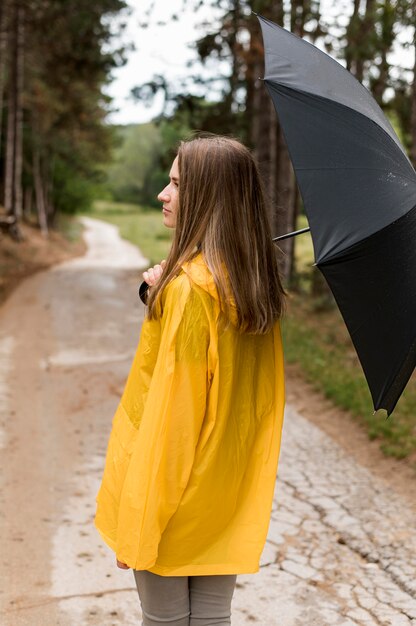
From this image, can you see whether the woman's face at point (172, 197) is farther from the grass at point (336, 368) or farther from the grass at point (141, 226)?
the grass at point (141, 226)

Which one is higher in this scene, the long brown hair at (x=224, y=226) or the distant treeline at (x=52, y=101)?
the long brown hair at (x=224, y=226)

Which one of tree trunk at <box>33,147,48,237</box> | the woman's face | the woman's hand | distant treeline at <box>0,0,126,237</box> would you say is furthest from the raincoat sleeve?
tree trunk at <box>33,147,48,237</box>

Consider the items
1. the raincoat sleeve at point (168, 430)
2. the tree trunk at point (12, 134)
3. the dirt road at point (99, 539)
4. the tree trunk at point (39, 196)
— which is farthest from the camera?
the tree trunk at point (39, 196)

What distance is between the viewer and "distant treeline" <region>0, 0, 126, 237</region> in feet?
62.0

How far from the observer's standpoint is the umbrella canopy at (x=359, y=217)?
2303mm

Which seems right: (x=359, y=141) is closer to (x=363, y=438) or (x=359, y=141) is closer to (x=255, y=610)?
(x=255, y=610)

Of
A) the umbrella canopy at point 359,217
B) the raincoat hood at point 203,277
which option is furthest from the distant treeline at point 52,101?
the raincoat hood at point 203,277

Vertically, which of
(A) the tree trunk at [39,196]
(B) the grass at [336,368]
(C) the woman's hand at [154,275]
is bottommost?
(A) the tree trunk at [39,196]

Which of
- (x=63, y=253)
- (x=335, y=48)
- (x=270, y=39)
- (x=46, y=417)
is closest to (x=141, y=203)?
(x=63, y=253)

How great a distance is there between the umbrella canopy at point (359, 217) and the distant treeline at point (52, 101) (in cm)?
1628

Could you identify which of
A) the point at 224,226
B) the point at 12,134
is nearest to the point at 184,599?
the point at 224,226

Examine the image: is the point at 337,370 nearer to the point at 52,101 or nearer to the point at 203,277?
the point at 203,277

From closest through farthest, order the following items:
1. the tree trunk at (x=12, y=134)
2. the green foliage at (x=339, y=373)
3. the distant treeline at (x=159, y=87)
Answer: the green foliage at (x=339, y=373) < the distant treeline at (x=159, y=87) < the tree trunk at (x=12, y=134)

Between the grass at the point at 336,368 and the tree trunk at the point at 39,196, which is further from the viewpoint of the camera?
the tree trunk at the point at 39,196
